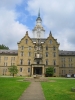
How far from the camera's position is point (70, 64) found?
268 ft

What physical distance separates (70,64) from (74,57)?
389 cm

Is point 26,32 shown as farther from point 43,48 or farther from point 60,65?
point 60,65

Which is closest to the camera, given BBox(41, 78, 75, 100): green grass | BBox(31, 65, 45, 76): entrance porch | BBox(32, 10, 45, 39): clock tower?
BBox(41, 78, 75, 100): green grass

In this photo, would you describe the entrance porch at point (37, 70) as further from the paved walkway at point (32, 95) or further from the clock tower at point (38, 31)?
the paved walkway at point (32, 95)

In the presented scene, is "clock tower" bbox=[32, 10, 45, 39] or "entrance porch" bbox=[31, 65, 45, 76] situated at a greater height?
"clock tower" bbox=[32, 10, 45, 39]

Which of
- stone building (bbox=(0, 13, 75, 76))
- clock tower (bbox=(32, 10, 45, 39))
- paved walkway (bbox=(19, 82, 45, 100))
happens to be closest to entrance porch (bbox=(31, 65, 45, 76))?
stone building (bbox=(0, 13, 75, 76))

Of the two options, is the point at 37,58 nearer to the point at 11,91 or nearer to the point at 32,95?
the point at 11,91

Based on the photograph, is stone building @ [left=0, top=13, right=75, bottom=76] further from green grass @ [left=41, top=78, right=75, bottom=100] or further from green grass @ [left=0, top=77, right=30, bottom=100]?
green grass @ [left=41, top=78, right=75, bottom=100]

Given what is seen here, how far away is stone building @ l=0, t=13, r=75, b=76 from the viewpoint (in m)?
79.0

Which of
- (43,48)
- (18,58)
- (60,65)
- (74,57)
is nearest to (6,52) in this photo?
(18,58)

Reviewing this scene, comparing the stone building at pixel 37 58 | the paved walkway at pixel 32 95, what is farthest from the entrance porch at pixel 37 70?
the paved walkway at pixel 32 95

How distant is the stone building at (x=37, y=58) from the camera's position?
79.0 meters

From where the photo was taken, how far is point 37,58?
79.1 metres

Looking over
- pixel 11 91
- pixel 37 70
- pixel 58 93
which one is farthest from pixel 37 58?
pixel 58 93
